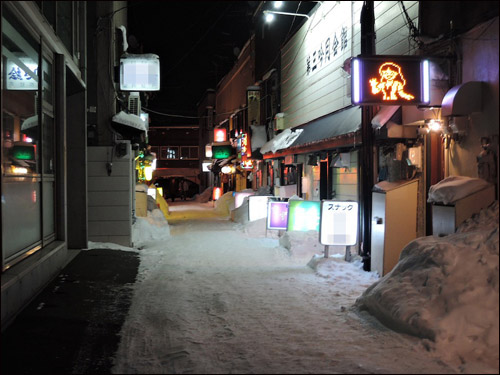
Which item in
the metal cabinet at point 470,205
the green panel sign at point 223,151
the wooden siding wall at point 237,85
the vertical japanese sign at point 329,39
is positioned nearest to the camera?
the metal cabinet at point 470,205

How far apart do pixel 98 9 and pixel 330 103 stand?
7977 millimetres

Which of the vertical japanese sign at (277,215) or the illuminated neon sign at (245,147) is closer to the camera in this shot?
the vertical japanese sign at (277,215)

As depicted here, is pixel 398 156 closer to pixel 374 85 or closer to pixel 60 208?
pixel 374 85

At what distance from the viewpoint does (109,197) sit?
1438cm

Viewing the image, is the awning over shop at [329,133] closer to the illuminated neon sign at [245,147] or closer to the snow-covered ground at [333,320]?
the snow-covered ground at [333,320]

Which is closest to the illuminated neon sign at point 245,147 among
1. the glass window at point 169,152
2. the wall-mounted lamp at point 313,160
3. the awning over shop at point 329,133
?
the awning over shop at point 329,133

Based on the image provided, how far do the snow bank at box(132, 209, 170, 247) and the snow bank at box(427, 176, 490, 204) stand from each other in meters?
10.5

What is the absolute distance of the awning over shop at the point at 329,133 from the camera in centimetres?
1201

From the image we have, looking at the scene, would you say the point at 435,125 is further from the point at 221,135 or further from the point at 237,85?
the point at 221,135

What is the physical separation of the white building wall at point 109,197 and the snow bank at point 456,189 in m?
9.60

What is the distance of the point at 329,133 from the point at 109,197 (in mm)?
7052

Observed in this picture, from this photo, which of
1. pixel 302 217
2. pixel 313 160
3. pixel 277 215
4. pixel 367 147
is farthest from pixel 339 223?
pixel 313 160

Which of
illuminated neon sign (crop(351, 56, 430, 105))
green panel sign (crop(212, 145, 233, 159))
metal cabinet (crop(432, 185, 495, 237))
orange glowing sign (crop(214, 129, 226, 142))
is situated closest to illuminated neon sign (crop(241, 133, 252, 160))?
green panel sign (crop(212, 145, 233, 159))

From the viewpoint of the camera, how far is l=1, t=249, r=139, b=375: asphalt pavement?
5.03 m
